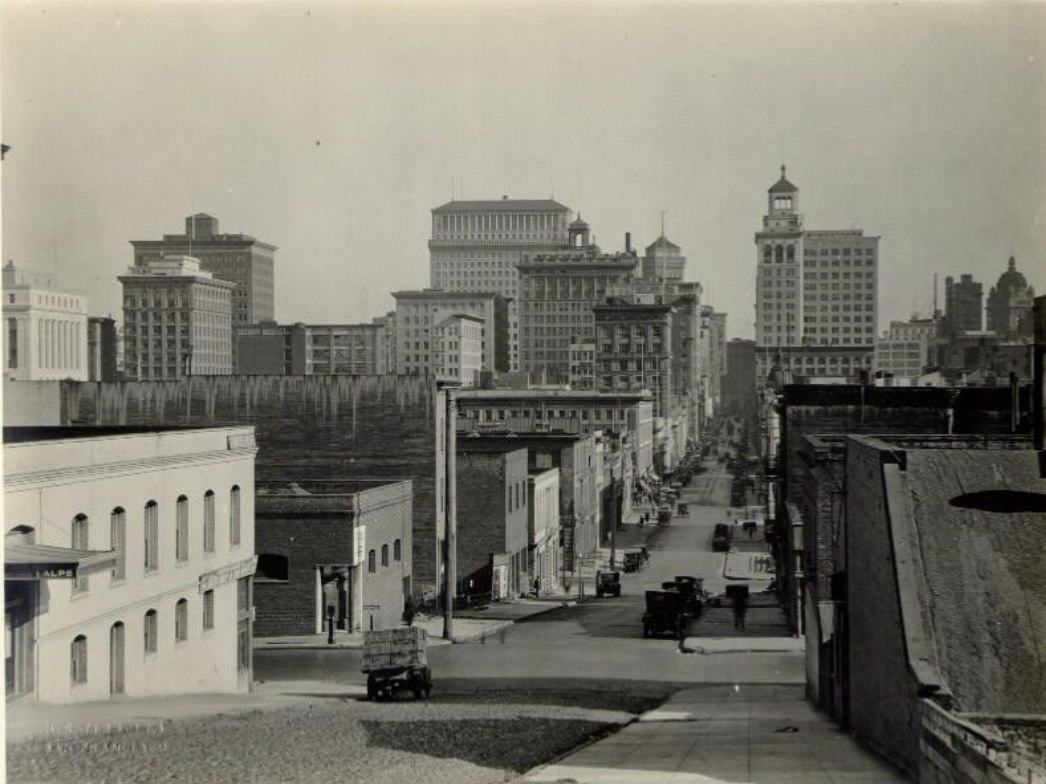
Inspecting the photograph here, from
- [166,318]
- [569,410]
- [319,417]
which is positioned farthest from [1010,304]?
[166,318]

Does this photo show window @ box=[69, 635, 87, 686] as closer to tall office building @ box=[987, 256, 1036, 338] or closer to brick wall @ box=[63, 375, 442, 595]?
brick wall @ box=[63, 375, 442, 595]

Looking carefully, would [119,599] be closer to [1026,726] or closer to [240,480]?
[240,480]

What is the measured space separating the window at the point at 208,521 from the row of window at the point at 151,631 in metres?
1.14

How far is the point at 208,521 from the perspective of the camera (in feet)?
107

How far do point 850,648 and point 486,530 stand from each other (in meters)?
38.5

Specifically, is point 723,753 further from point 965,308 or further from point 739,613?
point 965,308

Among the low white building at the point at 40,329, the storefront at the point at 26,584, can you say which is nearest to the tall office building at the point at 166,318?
the low white building at the point at 40,329

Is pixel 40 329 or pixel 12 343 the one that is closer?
pixel 12 343

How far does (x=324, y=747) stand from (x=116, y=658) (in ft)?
34.9

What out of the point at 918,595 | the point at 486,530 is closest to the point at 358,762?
the point at 918,595

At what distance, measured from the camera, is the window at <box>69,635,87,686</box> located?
82.6ft

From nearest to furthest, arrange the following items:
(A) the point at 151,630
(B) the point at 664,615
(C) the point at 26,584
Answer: (C) the point at 26,584
(A) the point at 151,630
(B) the point at 664,615

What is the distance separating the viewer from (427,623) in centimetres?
4744

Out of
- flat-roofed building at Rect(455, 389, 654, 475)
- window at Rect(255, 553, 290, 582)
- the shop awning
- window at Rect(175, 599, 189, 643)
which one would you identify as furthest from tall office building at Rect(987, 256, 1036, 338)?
the shop awning
